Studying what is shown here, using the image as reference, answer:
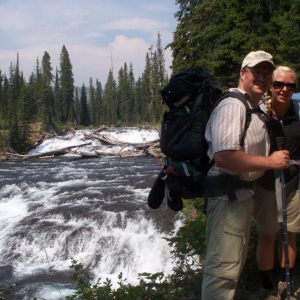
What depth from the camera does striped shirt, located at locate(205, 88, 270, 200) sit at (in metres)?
2.42

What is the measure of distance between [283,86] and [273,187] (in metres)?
0.82

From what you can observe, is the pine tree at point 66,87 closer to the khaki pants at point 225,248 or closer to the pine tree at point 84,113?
the pine tree at point 84,113

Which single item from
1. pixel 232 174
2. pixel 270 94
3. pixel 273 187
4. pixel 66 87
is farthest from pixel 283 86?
pixel 66 87

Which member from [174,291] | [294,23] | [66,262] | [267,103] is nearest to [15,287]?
[66,262]

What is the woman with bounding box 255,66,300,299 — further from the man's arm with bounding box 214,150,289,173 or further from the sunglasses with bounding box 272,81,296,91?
the man's arm with bounding box 214,150,289,173

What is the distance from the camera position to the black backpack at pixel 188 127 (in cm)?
261

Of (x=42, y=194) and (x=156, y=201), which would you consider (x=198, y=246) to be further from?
(x=42, y=194)

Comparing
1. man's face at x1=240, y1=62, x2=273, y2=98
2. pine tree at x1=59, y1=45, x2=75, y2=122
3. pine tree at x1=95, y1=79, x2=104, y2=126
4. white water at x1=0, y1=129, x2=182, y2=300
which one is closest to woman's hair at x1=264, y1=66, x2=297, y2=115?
man's face at x1=240, y1=62, x2=273, y2=98

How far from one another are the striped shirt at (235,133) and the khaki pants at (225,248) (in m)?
0.09

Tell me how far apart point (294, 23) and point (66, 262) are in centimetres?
1151

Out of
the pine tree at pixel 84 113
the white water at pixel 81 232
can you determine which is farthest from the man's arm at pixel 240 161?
the pine tree at pixel 84 113

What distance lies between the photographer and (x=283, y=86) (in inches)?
127

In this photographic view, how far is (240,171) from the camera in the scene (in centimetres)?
243

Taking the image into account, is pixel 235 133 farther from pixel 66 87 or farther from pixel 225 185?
pixel 66 87
